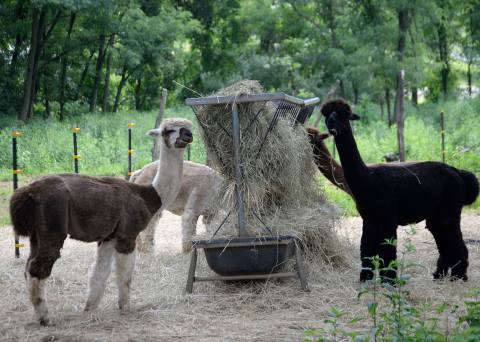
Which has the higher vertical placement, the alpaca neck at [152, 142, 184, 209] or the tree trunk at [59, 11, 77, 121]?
the tree trunk at [59, 11, 77, 121]

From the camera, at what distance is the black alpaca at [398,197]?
6898 millimetres

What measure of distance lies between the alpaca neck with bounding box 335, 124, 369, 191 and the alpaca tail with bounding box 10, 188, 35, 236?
9.72ft

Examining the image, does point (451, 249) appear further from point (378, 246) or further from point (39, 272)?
point (39, 272)

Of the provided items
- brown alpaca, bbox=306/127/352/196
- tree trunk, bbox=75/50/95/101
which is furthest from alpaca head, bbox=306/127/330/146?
tree trunk, bbox=75/50/95/101

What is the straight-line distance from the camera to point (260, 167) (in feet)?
22.9

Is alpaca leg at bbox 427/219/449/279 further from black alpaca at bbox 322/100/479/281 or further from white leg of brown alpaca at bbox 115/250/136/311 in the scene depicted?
white leg of brown alpaca at bbox 115/250/136/311

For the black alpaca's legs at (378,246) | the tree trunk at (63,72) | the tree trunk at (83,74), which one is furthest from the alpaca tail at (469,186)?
the tree trunk at (83,74)

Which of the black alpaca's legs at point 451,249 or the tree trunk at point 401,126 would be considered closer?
the black alpaca's legs at point 451,249

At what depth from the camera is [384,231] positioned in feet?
22.6

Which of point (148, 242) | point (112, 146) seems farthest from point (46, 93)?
point (148, 242)

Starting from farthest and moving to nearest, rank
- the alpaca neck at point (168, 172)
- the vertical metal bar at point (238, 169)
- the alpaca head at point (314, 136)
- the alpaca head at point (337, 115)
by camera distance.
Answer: the alpaca head at point (314, 136) < the alpaca head at point (337, 115) < the vertical metal bar at point (238, 169) < the alpaca neck at point (168, 172)

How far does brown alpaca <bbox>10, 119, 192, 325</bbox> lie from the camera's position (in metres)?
5.57

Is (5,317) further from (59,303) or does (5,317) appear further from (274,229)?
(274,229)

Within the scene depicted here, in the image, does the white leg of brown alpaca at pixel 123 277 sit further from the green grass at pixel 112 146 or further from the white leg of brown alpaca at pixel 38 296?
the green grass at pixel 112 146
